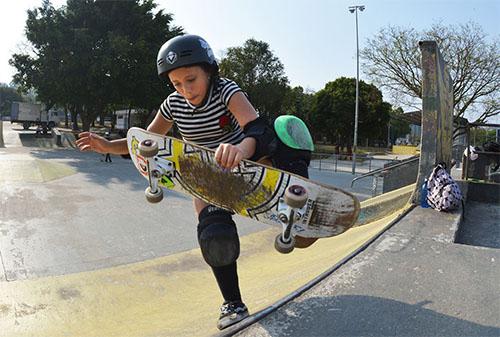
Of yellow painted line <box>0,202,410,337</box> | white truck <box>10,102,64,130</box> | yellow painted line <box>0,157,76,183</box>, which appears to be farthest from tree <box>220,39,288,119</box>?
yellow painted line <box>0,202,410,337</box>

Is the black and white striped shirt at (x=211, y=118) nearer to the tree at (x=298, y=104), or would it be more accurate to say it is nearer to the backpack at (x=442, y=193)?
the backpack at (x=442, y=193)

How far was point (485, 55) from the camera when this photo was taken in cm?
2102

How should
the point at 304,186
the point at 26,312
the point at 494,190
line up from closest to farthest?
the point at 304,186
the point at 26,312
the point at 494,190

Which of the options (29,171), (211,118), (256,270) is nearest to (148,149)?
(211,118)

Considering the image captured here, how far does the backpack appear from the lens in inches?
164

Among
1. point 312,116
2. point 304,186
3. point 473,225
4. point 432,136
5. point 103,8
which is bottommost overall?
point 473,225

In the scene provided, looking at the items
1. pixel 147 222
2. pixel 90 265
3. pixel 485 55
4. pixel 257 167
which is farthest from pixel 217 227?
pixel 485 55

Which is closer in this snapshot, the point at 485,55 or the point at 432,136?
the point at 432,136

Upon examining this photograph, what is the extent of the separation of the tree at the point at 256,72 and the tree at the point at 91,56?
36.8ft

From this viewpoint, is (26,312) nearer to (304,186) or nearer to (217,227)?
(217,227)

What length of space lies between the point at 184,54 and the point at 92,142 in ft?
3.00

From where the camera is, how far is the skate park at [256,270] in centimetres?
198

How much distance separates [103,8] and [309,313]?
2824 cm

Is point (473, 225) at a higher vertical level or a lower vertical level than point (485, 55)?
lower
